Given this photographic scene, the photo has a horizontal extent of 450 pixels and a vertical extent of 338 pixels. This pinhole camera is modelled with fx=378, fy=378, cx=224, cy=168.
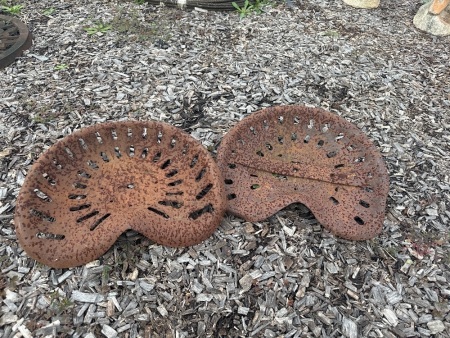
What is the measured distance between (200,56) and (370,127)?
4.99ft

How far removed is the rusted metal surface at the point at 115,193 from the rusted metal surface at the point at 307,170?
0.67ft

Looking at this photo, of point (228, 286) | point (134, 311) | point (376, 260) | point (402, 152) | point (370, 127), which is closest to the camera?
point (134, 311)

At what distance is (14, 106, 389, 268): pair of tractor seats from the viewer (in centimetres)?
187

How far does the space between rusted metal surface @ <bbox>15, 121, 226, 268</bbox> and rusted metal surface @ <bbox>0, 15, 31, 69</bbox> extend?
1.49 metres

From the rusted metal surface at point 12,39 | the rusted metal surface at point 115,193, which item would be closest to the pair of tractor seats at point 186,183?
the rusted metal surface at point 115,193

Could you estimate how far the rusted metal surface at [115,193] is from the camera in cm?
182

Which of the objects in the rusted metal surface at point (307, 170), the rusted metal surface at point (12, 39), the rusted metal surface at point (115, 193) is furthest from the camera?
the rusted metal surface at point (12, 39)

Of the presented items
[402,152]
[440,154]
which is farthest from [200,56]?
[440,154]

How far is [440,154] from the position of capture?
2.61 metres

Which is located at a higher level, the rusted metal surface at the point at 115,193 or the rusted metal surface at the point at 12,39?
the rusted metal surface at the point at 12,39

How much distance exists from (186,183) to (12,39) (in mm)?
2290

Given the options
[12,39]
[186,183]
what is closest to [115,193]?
[186,183]

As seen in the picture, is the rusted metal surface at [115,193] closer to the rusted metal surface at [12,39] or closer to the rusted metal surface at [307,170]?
the rusted metal surface at [307,170]

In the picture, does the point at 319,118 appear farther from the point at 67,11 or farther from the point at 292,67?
the point at 67,11
